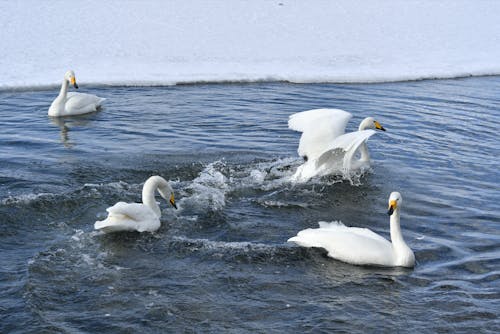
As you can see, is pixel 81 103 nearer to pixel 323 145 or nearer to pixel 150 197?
pixel 323 145

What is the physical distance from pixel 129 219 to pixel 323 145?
3.40m

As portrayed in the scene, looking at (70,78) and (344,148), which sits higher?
(70,78)

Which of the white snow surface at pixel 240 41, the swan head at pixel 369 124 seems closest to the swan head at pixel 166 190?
the swan head at pixel 369 124

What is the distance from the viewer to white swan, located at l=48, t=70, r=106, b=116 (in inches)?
527

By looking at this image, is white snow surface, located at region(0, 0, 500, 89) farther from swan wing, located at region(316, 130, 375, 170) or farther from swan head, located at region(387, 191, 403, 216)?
swan head, located at region(387, 191, 403, 216)

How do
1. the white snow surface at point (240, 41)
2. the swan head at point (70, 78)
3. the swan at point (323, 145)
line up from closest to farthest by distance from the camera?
the swan at point (323, 145)
the swan head at point (70, 78)
the white snow surface at point (240, 41)

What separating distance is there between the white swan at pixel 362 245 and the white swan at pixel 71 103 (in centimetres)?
682

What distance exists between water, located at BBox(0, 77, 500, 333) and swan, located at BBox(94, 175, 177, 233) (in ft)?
→ 0.42

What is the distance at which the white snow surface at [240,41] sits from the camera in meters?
16.3

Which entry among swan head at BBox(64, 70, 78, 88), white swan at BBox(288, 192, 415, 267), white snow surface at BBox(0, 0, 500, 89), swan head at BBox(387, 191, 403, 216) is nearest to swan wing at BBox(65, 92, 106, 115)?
swan head at BBox(64, 70, 78, 88)

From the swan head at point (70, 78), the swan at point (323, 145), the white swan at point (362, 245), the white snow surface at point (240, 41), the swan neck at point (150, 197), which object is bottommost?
the white swan at point (362, 245)

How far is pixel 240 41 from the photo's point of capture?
750 inches

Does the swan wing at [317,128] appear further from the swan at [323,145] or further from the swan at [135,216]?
the swan at [135,216]

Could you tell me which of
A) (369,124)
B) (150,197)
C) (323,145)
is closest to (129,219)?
(150,197)
